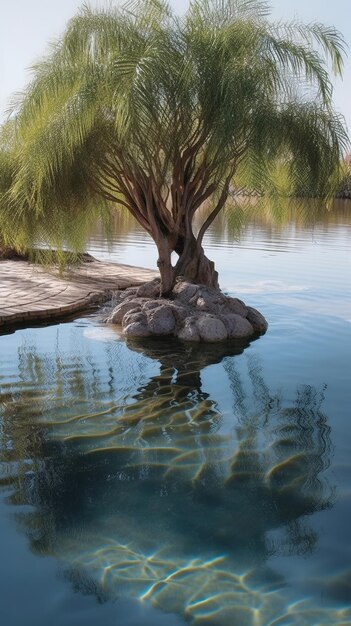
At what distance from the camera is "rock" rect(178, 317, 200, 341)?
875 cm

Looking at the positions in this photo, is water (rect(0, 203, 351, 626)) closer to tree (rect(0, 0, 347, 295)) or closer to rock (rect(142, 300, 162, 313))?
rock (rect(142, 300, 162, 313))

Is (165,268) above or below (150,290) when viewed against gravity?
above

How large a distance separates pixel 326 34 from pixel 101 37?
3.30m

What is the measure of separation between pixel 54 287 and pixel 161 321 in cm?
322

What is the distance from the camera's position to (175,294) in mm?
10156

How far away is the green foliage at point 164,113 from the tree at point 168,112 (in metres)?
0.02

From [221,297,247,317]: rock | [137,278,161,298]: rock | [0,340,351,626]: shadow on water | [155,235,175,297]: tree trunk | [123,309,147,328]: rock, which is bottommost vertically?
[0,340,351,626]: shadow on water

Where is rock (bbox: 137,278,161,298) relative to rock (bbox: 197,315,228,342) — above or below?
above

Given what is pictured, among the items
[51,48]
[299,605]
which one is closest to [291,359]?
[299,605]

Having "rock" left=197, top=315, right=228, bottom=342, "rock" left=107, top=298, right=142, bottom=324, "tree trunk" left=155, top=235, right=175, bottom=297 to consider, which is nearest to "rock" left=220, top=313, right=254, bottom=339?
"rock" left=197, top=315, right=228, bottom=342

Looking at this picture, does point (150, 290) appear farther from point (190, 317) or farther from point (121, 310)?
point (190, 317)

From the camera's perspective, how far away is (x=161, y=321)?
901 cm

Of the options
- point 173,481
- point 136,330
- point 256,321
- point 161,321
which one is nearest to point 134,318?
point 136,330

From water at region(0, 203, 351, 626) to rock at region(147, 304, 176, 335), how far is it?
422 millimetres
